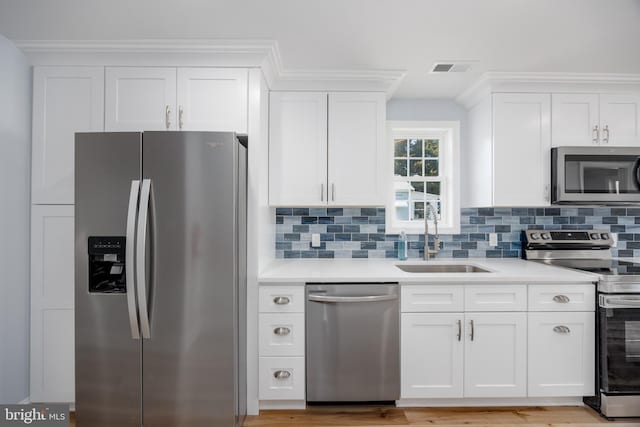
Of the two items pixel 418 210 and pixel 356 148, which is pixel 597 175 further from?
pixel 356 148

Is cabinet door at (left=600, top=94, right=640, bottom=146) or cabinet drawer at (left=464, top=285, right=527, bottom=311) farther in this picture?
cabinet door at (left=600, top=94, right=640, bottom=146)

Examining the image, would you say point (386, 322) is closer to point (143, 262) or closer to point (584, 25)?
point (143, 262)

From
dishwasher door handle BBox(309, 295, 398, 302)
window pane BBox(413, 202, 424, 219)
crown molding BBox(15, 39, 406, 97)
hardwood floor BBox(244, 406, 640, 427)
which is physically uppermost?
crown molding BBox(15, 39, 406, 97)

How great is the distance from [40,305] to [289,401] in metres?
1.66

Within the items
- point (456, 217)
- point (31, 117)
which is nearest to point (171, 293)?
point (31, 117)

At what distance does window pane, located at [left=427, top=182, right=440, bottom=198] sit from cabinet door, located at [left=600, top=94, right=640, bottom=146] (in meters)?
1.23

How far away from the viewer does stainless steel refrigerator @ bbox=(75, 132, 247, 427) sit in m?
1.96

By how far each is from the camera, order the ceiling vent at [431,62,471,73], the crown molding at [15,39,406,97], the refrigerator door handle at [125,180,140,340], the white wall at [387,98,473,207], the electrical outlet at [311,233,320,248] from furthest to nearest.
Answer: the white wall at [387,98,473,207]
the electrical outlet at [311,233,320,248]
the ceiling vent at [431,62,471,73]
the crown molding at [15,39,406,97]
the refrigerator door handle at [125,180,140,340]

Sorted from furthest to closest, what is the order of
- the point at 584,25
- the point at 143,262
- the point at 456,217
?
the point at 456,217 → the point at 584,25 → the point at 143,262

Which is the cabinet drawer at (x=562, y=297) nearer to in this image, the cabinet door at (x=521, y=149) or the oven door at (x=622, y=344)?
the oven door at (x=622, y=344)

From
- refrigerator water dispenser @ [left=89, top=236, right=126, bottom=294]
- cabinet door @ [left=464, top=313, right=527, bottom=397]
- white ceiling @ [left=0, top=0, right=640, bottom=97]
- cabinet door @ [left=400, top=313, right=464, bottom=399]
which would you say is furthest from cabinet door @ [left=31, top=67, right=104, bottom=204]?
cabinet door @ [left=464, top=313, right=527, bottom=397]

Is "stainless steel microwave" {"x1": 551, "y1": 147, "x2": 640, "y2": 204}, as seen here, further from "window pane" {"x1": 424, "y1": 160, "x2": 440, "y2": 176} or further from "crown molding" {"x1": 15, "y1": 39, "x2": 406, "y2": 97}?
"crown molding" {"x1": 15, "y1": 39, "x2": 406, "y2": 97}

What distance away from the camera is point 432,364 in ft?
7.82

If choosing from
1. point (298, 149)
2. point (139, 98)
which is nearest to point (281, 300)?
point (298, 149)
